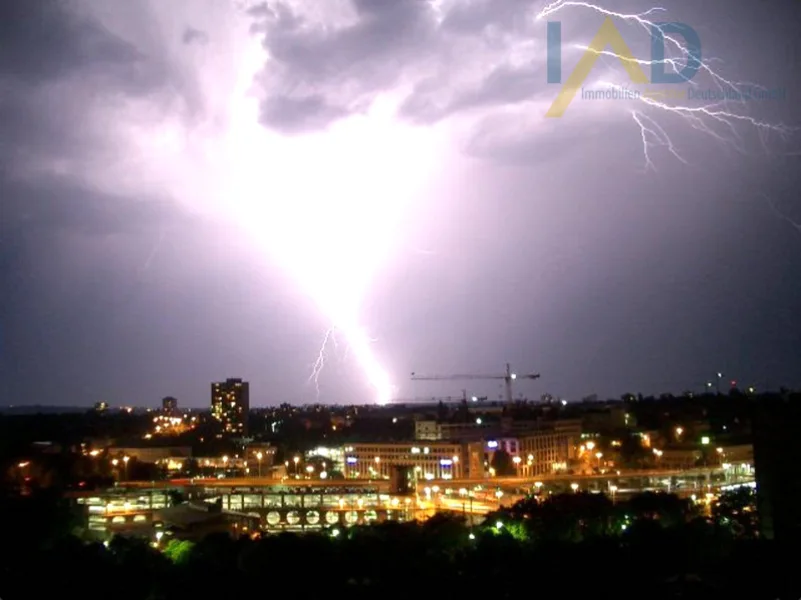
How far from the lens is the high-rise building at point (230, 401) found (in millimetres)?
55956

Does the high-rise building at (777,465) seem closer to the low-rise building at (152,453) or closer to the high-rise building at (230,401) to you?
the low-rise building at (152,453)

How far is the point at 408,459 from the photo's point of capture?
89.9 ft

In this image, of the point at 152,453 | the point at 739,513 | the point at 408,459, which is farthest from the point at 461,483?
the point at 152,453

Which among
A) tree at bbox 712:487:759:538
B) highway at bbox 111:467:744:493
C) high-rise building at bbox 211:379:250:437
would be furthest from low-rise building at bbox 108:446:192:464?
high-rise building at bbox 211:379:250:437

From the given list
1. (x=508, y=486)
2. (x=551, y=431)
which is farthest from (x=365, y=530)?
(x=551, y=431)

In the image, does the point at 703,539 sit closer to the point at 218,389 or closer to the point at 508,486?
the point at 508,486

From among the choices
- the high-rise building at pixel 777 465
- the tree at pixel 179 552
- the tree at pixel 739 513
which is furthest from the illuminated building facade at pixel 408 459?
the high-rise building at pixel 777 465

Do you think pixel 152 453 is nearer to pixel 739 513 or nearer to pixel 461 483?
pixel 461 483

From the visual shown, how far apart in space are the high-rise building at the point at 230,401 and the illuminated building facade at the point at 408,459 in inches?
1025

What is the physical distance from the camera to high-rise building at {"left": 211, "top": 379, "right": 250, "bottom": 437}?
55956 millimetres

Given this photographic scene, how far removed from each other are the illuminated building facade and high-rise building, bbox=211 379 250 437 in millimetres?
26041

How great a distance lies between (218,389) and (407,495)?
42.1 metres

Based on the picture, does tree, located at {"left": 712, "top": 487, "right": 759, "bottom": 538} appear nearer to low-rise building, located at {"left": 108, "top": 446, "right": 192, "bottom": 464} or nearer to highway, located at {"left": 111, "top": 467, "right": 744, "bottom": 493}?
highway, located at {"left": 111, "top": 467, "right": 744, "bottom": 493}

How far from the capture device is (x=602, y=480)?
65.6 feet
